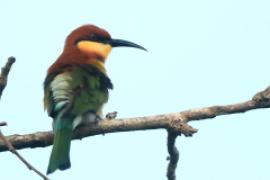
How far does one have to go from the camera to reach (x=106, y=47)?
5.36 m

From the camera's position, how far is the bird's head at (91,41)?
5.18 meters

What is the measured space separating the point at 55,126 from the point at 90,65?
915 millimetres

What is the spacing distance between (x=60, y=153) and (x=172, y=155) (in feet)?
2.99

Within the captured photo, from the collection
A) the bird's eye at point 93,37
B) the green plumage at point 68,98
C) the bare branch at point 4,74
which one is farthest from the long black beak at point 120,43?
the bare branch at point 4,74

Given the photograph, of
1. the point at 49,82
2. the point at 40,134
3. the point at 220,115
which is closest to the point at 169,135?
the point at 220,115

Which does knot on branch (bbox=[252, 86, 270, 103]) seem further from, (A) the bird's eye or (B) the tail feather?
(A) the bird's eye

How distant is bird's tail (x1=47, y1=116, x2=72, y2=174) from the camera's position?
3834 mm

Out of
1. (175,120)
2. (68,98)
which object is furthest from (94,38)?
(175,120)

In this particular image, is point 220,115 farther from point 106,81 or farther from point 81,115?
point 106,81

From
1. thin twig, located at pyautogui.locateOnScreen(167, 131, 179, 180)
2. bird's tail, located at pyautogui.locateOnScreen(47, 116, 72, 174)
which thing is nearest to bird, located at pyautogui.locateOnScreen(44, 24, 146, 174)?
bird's tail, located at pyautogui.locateOnScreen(47, 116, 72, 174)

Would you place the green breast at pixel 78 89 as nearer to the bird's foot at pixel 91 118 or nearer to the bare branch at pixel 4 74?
the bird's foot at pixel 91 118

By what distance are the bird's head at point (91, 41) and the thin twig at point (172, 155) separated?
200 cm

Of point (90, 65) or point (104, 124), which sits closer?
point (104, 124)

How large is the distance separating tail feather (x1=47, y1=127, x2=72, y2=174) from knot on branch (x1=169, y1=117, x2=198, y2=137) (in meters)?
0.90
